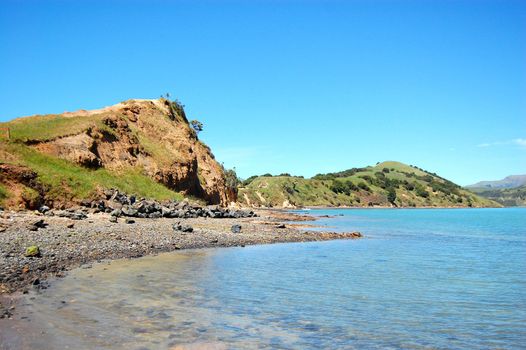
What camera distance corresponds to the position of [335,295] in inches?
576

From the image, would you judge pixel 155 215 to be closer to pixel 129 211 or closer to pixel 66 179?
pixel 129 211

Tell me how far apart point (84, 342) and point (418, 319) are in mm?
8768

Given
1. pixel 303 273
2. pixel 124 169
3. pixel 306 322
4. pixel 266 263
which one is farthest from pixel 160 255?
pixel 124 169

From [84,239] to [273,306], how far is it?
1285 cm

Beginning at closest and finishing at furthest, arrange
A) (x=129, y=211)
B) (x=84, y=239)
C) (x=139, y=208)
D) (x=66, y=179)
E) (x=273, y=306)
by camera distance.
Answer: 1. (x=273, y=306)
2. (x=84, y=239)
3. (x=129, y=211)
4. (x=139, y=208)
5. (x=66, y=179)

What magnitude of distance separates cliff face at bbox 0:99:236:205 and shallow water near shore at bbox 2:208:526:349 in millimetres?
25987

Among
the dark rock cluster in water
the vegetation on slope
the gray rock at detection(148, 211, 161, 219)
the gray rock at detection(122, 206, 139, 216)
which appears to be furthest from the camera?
the gray rock at detection(148, 211, 161, 219)

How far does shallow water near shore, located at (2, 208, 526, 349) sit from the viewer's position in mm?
9602

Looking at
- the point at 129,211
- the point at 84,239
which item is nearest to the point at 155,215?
the point at 129,211

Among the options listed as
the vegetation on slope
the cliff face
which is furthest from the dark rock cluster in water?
the cliff face

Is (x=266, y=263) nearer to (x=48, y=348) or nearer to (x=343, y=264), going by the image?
(x=343, y=264)

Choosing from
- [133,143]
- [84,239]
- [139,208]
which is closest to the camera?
[84,239]

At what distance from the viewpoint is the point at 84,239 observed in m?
21.5

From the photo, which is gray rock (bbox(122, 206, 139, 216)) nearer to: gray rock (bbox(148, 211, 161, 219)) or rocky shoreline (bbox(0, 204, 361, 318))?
rocky shoreline (bbox(0, 204, 361, 318))
